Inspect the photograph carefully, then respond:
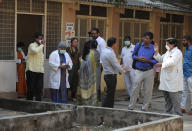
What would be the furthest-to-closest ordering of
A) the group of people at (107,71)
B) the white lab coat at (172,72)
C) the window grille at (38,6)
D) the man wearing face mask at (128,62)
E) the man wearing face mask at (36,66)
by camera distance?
the window grille at (38,6) < the man wearing face mask at (128,62) < the man wearing face mask at (36,66) < the group of people at (107,71) < the white lab coat at (172,72)

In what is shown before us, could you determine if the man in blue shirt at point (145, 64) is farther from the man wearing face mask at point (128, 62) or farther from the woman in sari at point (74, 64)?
the woman in sari at point (74, 64)

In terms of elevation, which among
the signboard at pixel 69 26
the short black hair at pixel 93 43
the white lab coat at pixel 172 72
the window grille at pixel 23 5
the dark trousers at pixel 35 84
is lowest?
the dark trousers at pixel 35 84

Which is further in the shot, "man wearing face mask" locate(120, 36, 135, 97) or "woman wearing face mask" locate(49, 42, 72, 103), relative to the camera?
"man wearing face mask" locate(120, 36, 135, 97)

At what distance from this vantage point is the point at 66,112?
868 centimetres

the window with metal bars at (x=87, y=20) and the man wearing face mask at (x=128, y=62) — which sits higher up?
the window with metal bars at (x=87, y=20)

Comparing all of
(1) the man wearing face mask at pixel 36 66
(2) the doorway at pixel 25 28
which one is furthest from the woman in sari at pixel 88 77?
(2) the doorway at pixel 25 28

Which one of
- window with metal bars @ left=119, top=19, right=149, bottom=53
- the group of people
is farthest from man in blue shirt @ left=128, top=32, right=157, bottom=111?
window with metal bars @ left=119, top=19, right=149, bottom=53

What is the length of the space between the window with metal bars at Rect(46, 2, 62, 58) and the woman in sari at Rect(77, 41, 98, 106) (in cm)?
272

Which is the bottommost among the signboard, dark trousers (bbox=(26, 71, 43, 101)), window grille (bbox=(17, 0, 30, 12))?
dark trousers (bbox=(26, 71, 43, 101))

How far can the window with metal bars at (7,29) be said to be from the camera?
40.8 feet

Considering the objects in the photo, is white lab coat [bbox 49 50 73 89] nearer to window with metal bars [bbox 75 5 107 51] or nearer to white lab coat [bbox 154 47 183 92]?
window with metal bars [bbox 75 5 107 51]

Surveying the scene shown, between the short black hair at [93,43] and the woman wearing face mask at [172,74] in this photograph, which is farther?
the short black hair at [93,43]

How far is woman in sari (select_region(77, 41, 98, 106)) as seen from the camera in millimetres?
11016

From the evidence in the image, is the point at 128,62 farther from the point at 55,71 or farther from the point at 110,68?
the point at 110,68
